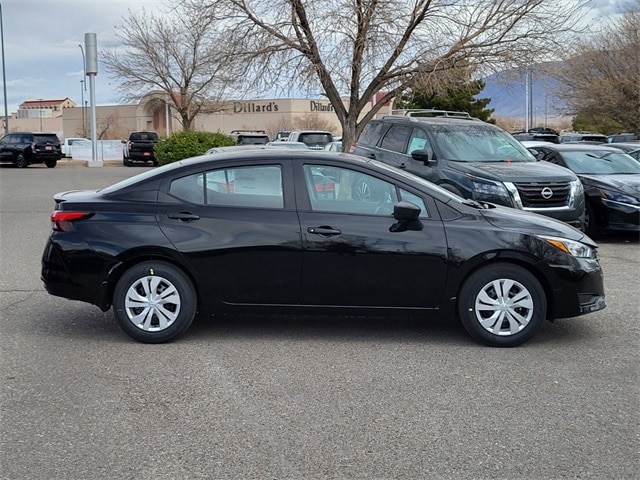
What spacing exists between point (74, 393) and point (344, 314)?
2245mm

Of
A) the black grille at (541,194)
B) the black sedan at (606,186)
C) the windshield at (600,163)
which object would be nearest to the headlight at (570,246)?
the black grille at (541,194)

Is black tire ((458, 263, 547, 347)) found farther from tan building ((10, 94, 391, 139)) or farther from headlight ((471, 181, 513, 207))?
tan building ((10, 94, 391, 139))

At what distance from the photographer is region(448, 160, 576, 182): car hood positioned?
34.9 ft

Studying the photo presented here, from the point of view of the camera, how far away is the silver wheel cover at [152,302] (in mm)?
6180

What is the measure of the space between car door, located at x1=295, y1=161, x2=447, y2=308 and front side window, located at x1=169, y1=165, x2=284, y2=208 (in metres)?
0.37

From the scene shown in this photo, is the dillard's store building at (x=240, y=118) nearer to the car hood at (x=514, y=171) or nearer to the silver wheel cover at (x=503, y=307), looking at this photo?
the car hood at (x=514, y=171)

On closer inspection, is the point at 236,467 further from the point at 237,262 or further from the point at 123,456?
the point at 237,262

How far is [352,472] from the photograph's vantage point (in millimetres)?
3965

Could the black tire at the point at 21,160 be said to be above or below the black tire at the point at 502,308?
above

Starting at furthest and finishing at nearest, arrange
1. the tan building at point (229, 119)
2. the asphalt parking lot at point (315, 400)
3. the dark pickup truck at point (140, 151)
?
the tan building at point (229, 119), the dark pickup truck at point (140, 151), the asphalt parking lot at point (315, 400)

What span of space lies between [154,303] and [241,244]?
85 centimetres

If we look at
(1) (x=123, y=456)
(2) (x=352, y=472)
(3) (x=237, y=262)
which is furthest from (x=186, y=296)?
(2) (x=352, y=472)

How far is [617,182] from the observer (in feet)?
40.2

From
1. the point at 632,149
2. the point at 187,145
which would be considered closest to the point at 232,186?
the point at 632,149
